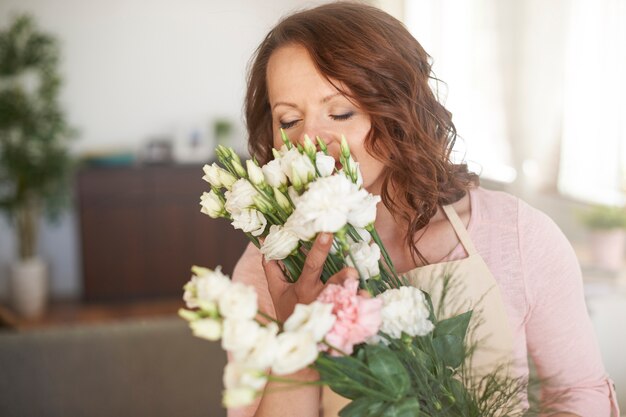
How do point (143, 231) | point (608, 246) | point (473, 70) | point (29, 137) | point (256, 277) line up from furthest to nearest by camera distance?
point (143, 231)
point (29, 137)
point (473, 70)
point (608, 246)
point (256, 277)

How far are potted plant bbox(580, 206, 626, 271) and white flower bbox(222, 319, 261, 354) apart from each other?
226cm

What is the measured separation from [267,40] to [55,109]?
13.4 ft

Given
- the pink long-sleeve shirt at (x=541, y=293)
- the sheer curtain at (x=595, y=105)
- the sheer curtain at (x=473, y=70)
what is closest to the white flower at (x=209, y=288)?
the pink long-sleeve shirt at (x=541, y=293)

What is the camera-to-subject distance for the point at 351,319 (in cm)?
66

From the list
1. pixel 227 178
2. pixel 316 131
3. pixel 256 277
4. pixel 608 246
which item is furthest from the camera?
pixel 608 246

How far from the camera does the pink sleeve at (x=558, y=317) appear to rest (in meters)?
1.24

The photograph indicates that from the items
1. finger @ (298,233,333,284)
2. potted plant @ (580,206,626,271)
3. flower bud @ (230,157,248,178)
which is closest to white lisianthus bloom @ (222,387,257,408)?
finger @ (298,233,333,284)

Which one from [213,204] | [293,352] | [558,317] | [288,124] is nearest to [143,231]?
[288,124]

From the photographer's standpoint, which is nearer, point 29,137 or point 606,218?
point 606,218

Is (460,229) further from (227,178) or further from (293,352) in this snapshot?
(293,352)

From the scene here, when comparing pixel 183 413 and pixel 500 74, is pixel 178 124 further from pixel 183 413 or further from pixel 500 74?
pixel 183 413

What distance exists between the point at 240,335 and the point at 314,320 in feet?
0.23

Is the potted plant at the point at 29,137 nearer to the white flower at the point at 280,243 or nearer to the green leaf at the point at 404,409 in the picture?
the white flower at the point at 280,243

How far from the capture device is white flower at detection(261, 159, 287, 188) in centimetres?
82
